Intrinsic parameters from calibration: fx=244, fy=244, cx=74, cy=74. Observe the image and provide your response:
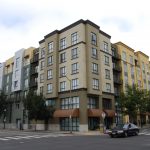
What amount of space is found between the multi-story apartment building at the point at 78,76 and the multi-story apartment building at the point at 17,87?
9039mm

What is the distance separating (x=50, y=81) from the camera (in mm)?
51844

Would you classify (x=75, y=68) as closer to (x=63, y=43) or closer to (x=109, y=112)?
(x=63, y=43)

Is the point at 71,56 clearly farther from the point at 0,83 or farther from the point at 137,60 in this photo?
the point at 0,83

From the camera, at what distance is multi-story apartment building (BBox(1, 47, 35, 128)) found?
6228 cm

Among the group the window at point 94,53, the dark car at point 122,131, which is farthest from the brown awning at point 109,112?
the dark car at point 122,131

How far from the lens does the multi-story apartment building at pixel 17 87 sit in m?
62.3

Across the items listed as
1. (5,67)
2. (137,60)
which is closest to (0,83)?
(5,67)

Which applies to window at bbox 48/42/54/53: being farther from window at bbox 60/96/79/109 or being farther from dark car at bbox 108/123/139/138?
dark car at bbox 108/123/139/138

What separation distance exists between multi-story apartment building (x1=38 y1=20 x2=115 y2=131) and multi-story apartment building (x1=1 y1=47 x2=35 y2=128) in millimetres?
9039

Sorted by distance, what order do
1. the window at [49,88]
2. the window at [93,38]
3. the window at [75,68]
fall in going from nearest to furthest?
the window at [75,68] → the window at [93,38] → the window at [49,88]

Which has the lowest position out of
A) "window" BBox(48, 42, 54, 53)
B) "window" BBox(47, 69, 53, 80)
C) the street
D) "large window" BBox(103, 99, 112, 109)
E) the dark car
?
the street

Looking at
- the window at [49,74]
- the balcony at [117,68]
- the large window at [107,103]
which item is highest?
the balcony at [117,68]

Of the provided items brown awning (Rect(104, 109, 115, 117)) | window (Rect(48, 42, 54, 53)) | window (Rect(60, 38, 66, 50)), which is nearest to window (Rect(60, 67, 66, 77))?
window (Rect(60, 38, 66, 50))

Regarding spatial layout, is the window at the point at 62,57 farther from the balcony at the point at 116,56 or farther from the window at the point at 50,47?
the balcony at the point at 116,56
